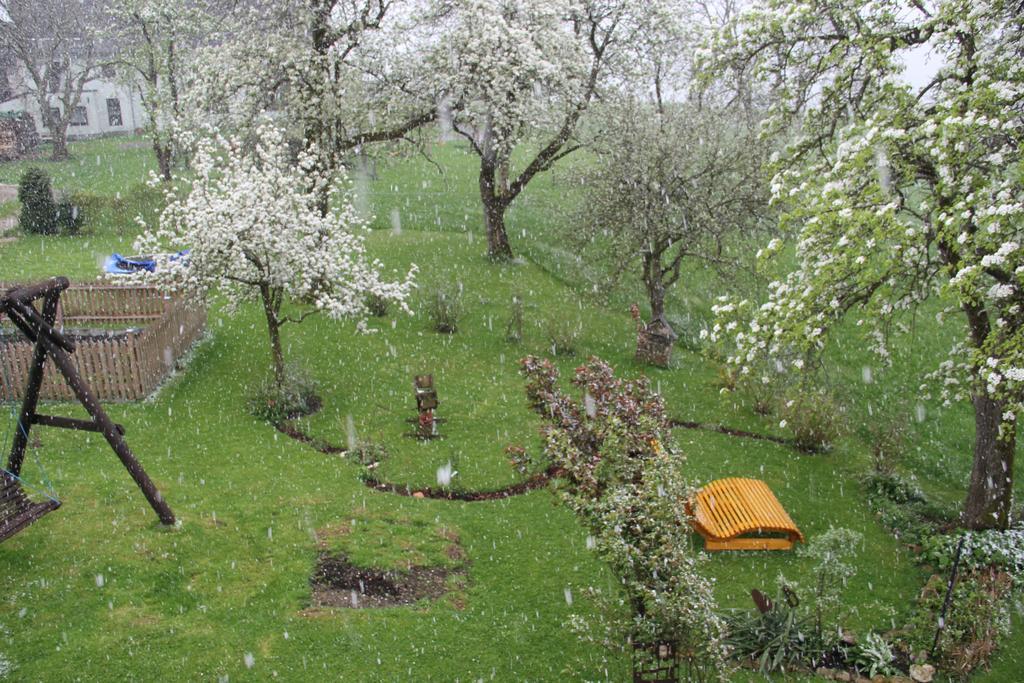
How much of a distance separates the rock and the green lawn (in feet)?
3.48

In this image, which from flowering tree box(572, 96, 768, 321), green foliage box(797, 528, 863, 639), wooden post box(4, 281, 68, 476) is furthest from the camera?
flowering tree box(572, 96, 768, 321)

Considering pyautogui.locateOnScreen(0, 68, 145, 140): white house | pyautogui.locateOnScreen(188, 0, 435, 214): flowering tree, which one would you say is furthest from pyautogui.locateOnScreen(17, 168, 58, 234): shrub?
pyautogui.locateOnScreen(0, 68, 145, 140): white house

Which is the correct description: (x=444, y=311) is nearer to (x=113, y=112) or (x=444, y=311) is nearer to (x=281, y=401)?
(x=281, y=401)

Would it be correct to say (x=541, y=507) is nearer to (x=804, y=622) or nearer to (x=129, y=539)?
(x=804, y=622)

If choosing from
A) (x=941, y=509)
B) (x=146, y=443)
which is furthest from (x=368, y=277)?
(x=941, y=509)

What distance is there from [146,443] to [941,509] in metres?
14.9

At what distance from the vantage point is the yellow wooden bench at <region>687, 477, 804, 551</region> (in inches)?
529

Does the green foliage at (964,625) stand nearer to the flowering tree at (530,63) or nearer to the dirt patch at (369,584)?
the dirt patch at (369,584)

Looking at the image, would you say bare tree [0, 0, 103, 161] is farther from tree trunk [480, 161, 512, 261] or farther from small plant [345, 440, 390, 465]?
small plant [345, 440, 390, 465]

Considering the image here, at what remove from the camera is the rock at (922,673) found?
34.9 ft

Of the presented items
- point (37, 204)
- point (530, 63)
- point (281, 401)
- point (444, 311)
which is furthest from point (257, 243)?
point (37, 204)

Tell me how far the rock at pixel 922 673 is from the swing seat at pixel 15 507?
37.5 ft

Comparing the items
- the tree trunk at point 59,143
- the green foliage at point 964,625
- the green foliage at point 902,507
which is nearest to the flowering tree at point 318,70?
the green foliage at point 902,507

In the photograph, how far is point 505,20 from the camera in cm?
2355
